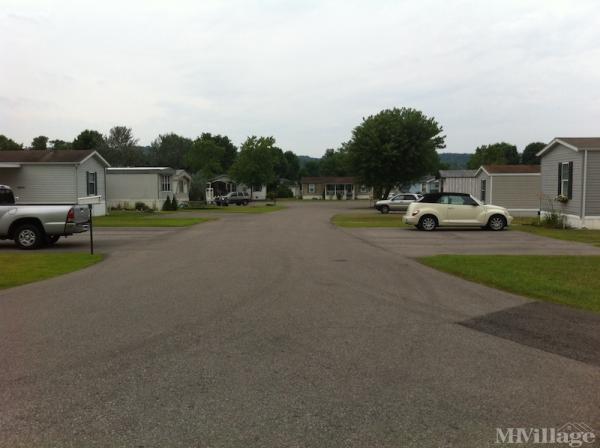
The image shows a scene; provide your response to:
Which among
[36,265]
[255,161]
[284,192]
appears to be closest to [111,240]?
[36,265]

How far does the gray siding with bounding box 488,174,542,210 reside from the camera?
112 feet

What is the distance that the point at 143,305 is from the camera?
8.01m

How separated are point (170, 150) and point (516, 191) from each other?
72513 mm

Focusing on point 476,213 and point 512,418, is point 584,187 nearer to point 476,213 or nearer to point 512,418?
point 476,213

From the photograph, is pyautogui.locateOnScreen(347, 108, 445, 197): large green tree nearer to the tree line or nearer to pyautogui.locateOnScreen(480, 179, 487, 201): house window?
the tree line

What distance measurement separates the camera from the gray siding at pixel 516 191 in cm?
3400

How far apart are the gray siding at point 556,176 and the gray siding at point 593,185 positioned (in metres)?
0.30

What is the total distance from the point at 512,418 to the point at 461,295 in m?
4.81

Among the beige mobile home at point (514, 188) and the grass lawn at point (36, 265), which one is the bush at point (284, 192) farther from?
the grass lawn at point (36, 265)

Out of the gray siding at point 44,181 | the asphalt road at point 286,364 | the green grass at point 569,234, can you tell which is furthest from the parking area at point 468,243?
the gray siding at point 44,181

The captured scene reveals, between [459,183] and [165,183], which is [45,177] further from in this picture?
[459,183]

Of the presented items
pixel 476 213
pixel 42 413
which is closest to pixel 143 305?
pixel 42 413

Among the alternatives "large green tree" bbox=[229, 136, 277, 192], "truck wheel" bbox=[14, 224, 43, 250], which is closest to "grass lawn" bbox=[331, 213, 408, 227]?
"truck wheel" bbox=[14, 224, 43, 250]

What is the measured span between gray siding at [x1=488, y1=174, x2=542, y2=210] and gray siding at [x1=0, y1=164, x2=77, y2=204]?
82.4 ft
